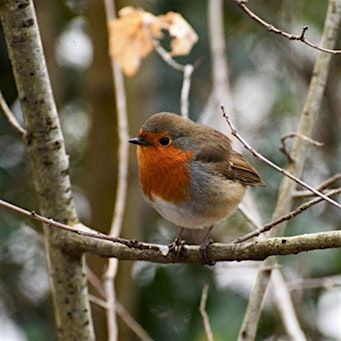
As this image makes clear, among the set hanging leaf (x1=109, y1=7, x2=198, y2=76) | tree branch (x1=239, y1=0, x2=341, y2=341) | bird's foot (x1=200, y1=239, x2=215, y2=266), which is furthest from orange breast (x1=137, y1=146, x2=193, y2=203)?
bird's foot (x1=200, y1=239, x2=215, y2=266)

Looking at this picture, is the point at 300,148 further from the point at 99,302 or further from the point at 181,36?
the point at 99,302

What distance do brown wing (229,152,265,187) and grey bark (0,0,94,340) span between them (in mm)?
700

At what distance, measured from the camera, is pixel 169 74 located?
454 cm

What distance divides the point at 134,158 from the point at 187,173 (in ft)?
4.37

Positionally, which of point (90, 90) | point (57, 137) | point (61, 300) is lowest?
point (61, 300)

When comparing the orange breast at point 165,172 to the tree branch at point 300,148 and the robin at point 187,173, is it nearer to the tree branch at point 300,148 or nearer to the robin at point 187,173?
the robin at point 187,173

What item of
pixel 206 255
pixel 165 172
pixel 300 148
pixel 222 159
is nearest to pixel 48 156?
pixel 165 172

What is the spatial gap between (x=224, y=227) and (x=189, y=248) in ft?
6.32

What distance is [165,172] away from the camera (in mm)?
2914

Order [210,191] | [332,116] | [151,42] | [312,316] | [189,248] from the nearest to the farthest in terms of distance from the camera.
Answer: [189,248] < [210,191] < [151,42] < [312,316] < [332,116]

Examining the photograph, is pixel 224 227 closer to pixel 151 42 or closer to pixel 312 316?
pixel 312 316

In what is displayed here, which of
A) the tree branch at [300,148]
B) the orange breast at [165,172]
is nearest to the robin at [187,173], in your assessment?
the orange breast at [165,172]

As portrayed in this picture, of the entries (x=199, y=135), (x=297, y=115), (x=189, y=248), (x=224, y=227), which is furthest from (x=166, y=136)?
(x=297, y=115)

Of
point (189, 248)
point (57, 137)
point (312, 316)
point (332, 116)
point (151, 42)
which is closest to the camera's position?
point (189, 248)
